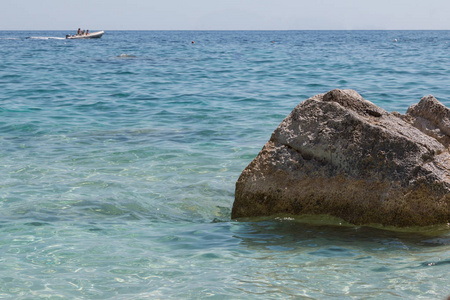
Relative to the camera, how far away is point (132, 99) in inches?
583

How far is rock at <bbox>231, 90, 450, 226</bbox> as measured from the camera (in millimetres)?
4922

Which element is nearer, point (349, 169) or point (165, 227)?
point (349, 169)

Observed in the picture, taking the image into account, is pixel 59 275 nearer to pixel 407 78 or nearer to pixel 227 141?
pixel 227 141

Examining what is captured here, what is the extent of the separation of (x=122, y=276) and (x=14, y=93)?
13065 mm

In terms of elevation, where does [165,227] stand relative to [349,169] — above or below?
below

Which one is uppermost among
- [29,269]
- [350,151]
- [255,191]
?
[350,151]

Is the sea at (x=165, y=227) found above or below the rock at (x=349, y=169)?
below

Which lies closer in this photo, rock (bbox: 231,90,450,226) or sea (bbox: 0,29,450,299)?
sea (bbox: 0,29,450,299)

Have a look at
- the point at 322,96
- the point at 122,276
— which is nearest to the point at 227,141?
the point at 322,96

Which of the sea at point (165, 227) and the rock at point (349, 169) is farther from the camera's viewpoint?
the rock at point (349, 169)

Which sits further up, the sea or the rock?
the rock

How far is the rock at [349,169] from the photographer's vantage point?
4.92m

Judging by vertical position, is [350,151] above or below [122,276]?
above

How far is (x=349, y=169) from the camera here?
16.6ft
